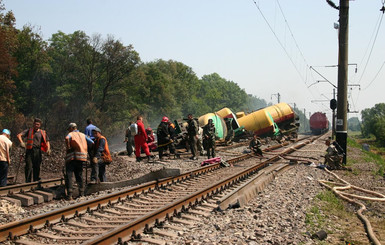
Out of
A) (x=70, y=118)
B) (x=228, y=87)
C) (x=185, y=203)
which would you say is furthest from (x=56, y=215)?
(x=228, y=87)

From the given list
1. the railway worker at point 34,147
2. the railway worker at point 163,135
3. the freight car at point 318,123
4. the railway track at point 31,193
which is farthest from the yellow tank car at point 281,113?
the freight car at point 318,123

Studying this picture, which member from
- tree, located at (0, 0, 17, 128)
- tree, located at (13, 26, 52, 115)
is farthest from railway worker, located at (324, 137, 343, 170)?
tree, located at (13, 26, 52, 115)

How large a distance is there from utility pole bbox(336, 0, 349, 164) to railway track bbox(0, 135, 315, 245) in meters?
8.77

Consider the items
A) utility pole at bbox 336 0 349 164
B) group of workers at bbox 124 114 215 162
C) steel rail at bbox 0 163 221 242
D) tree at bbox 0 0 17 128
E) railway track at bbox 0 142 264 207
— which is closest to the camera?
steel rail at bbox 0 163 221 242

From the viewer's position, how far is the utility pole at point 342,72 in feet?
54.4

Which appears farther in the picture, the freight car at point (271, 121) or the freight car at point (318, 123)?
the freight car at point (318, 123)

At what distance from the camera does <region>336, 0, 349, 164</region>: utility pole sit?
16.6 meters

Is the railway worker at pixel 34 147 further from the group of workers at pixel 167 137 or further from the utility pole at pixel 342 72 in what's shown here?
the utility pole at pixel 342 72

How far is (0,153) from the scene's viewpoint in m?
9.16

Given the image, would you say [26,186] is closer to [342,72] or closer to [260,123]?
[342,72]

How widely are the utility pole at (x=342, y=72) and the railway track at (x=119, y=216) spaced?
28.8 ft

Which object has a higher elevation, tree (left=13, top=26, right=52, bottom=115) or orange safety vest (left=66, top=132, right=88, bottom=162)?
tree (left=13, top=26, right=52, bottom=115)

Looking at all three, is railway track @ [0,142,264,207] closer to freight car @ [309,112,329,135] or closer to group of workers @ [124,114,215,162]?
group of workers @ [124,114,215,162]

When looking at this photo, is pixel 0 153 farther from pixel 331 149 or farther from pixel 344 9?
pixel 344 9
